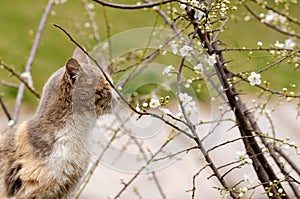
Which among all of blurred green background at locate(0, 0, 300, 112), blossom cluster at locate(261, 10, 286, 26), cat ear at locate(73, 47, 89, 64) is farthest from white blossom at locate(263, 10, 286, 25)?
blurred green background at locate(0, 0, 300, 112)

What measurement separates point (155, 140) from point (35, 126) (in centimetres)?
229

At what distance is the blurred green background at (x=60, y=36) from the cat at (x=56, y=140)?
10.6 feet

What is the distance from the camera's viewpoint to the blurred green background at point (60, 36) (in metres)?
6.02

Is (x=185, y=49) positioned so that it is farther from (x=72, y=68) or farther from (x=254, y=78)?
(x=72, y=68)

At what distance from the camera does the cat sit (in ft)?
6.95

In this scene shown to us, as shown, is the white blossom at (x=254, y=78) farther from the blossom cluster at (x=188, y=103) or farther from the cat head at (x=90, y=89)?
the cat head at (x=90, y=89)

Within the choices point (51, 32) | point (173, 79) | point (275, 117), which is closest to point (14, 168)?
point (173, 79)

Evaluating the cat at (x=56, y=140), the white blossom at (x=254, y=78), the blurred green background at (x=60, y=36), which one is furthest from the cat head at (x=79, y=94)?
the blurred green background at (x=60, y=36)

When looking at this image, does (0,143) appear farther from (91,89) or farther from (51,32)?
(51,32)

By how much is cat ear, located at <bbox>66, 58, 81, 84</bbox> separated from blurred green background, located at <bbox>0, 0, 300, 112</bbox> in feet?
10.9

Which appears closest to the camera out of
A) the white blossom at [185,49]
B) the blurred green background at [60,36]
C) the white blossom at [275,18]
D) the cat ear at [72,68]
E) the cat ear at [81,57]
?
the white blossom at [185,49]

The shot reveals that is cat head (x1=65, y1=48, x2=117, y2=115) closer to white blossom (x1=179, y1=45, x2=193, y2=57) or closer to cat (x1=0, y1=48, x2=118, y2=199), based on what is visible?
cat (x1=0, y1=48, x2=118, y2=199)

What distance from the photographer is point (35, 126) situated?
2.19 m

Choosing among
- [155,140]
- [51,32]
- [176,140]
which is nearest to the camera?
[176,140]
